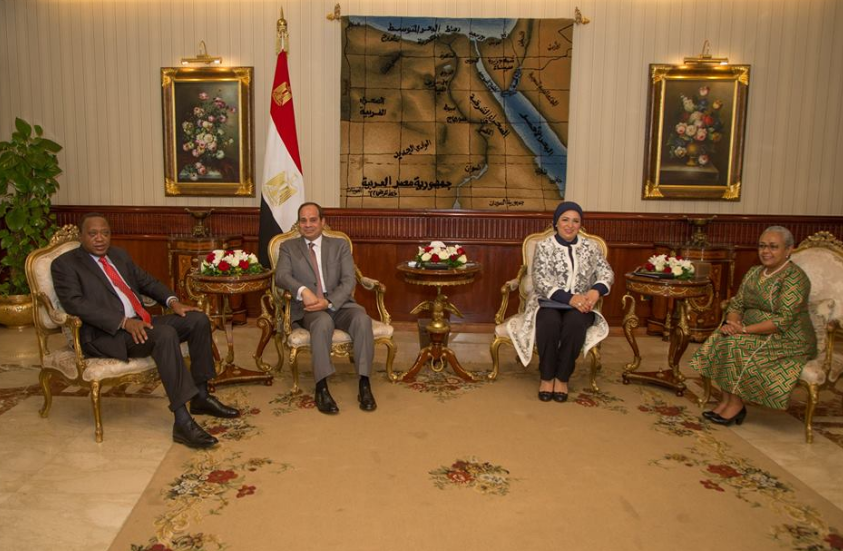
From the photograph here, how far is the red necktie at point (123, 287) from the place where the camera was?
3873 mm

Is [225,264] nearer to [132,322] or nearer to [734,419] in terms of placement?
[132,322]

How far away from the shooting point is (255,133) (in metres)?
6.70

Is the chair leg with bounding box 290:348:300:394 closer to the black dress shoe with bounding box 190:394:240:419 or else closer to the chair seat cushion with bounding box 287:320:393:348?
the chair seat cushion with bounding box 287:320:393:348

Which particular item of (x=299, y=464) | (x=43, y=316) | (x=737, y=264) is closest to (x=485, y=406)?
(x=299, y=464)

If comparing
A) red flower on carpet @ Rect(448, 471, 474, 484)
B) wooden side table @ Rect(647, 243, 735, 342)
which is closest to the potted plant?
red flower on carpet @ Rect(448, 471, 474, 484)

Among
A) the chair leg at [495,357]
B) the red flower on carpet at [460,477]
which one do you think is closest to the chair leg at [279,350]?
the chair leg at [495,357]

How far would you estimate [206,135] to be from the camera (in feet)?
21.8

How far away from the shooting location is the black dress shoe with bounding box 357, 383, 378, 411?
4.18 m

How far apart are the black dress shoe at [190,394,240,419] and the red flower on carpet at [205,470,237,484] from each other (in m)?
0.80

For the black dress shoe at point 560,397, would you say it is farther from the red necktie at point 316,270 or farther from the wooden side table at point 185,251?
the wooden side table at point 185,251

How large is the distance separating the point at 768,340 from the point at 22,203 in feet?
21.8

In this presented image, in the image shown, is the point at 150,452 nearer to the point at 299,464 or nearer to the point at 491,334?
the point at 299,464

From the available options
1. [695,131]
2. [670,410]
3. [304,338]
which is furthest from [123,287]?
[695,131]

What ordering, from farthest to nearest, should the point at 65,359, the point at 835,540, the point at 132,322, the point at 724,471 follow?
the point at 65,359 < the point at 132,322 < the point at 724,471 < the point at 835,540
